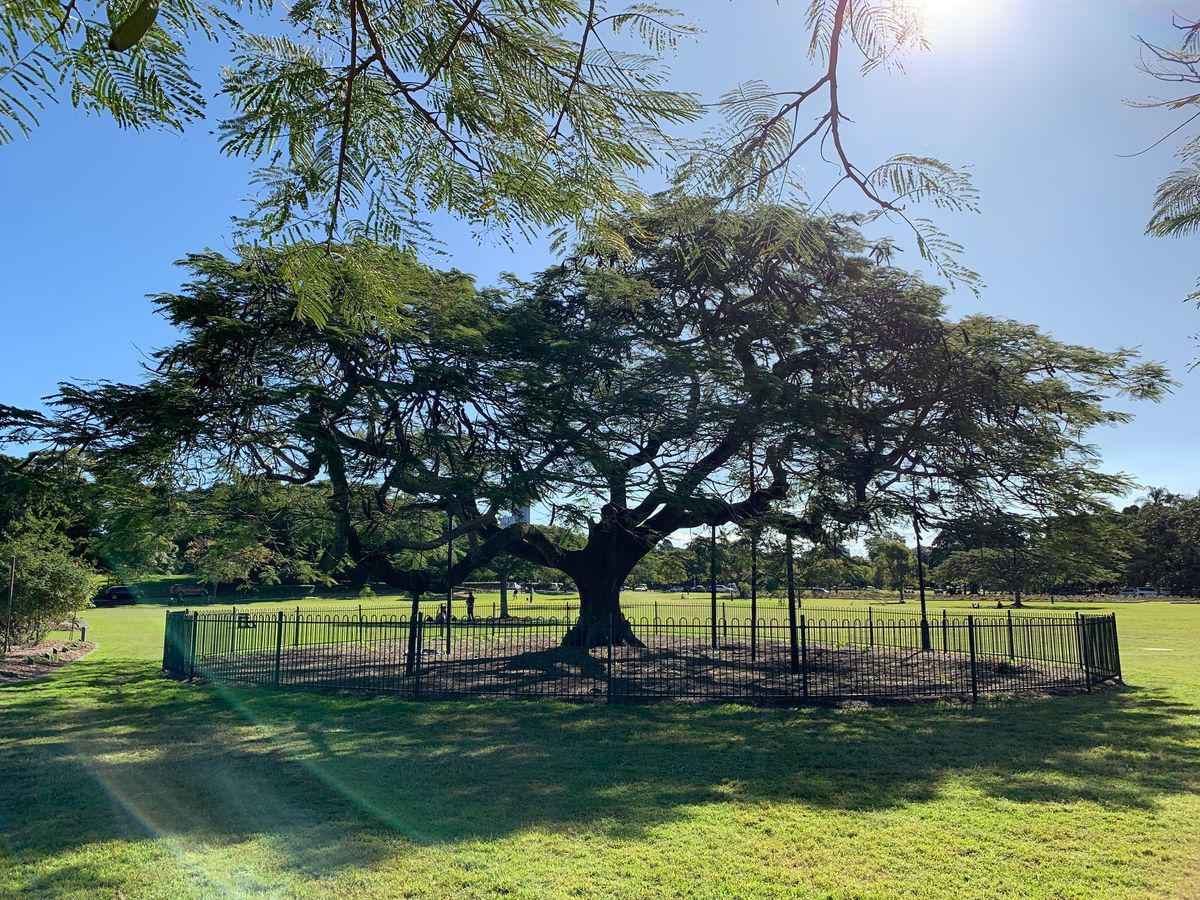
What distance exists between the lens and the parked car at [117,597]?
2179 inches

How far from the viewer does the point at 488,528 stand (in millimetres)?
18531

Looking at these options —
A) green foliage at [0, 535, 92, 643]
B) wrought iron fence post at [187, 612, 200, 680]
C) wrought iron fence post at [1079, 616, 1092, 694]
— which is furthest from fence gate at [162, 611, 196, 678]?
wrought iron fence post at [1079, 616, 1092, 694]

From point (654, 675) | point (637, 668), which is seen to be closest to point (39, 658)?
point (637, 668)

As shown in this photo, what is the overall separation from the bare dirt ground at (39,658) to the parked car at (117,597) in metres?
36.1

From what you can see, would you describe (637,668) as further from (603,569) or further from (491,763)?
(491,763)

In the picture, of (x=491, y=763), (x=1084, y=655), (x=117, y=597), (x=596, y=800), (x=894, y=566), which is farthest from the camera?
(x=117, y=597)

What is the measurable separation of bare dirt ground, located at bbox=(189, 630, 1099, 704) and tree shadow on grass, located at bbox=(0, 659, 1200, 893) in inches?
38.5

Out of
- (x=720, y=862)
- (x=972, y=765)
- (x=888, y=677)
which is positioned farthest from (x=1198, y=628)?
(x=720, y=862)

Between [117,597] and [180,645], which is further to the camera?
[117,597]

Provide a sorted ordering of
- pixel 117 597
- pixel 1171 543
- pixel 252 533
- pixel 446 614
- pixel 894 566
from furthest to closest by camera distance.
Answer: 1. pixel 1171 543
2. pixel 117 597
3. pixel 894 566
4. pixel 446 614
5. pixel 252 533

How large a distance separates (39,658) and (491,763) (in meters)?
16.5

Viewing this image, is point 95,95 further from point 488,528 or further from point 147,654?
point 147,654

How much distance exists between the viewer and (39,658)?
1942 cm

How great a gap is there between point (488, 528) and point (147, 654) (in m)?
11.7
